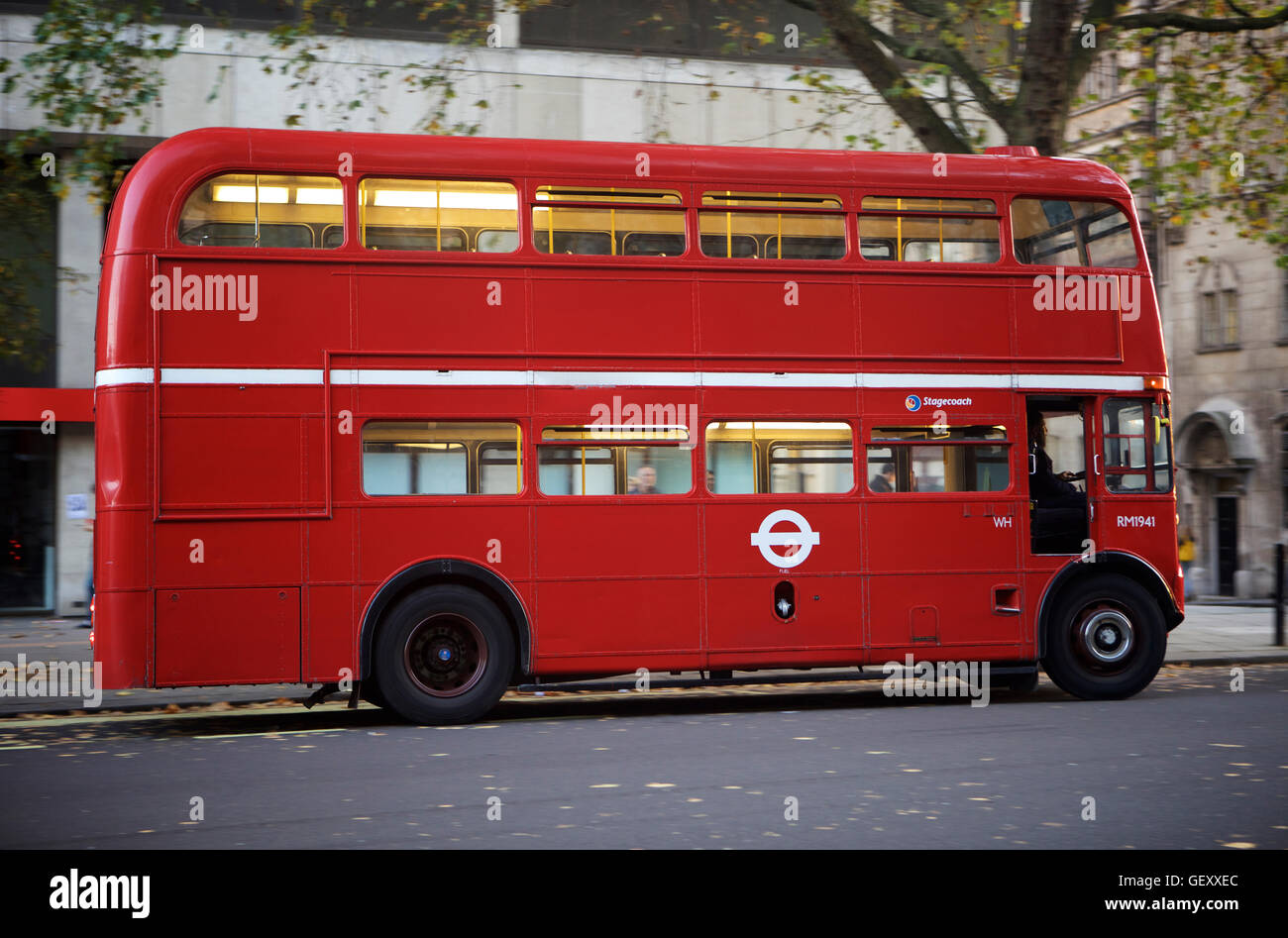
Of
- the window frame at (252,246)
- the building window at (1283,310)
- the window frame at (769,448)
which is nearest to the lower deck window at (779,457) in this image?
the window frame at (769,448)

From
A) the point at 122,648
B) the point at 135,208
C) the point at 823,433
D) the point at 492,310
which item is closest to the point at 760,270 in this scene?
the point at 823,433

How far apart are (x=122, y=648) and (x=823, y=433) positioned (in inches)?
221

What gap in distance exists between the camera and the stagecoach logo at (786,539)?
11219mm

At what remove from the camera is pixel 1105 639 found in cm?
1185

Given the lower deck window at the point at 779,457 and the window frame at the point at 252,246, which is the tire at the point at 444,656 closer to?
the lower deck window at the point at 779,457

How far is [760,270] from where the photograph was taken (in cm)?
1121

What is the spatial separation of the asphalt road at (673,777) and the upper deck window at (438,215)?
3.72 meters

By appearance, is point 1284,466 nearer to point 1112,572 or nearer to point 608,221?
point 1112,572

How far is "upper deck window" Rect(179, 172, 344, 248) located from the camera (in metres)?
10.2

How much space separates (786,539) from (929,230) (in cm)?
287

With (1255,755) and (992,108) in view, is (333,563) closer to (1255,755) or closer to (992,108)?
(1255,755)

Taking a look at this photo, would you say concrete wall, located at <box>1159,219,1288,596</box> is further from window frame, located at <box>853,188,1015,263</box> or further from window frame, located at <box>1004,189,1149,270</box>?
window frame, located at <box>853,188,1015,263</box>

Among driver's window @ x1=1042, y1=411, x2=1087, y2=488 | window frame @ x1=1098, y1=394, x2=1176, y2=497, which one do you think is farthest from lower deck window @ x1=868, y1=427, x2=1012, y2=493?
window frame @ x1=1098, y1=394, x2=1176, y2=497
